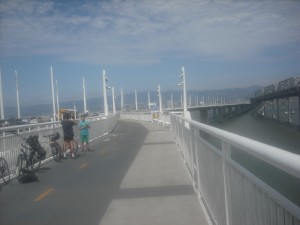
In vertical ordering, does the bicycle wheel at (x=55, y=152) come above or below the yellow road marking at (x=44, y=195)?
above

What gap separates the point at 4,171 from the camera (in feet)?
34.5

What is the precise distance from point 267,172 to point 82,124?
22.9 metres

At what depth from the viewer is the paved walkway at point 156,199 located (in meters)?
6.52

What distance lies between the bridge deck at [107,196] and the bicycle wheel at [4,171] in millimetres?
324

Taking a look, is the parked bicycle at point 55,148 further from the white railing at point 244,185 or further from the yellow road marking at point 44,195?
the white railing at point 244,185

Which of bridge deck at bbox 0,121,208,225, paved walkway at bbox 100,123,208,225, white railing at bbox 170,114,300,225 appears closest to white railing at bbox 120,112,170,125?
bridge deck at bbox 0,121,208,225

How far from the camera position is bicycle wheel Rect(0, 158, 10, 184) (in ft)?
33.6

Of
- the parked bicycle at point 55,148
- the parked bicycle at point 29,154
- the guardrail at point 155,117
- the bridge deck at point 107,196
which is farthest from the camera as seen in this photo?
the guardrail at point 155,117

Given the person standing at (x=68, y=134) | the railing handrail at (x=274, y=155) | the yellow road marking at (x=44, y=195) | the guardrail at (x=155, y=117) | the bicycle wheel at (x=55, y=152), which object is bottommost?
the guardrail at (x=155, y=117)

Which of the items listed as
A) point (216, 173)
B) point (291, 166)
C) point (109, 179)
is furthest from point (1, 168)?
point (291, 166)

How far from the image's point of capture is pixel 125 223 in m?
6.38

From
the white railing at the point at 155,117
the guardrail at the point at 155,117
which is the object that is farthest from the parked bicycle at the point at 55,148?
the white railing at the point at 155,117

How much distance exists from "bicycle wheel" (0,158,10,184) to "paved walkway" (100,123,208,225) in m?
3.08

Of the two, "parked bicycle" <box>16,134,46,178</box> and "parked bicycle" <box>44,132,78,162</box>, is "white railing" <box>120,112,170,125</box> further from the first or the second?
"parked bicycle" <box>16,134,46,178</box>
